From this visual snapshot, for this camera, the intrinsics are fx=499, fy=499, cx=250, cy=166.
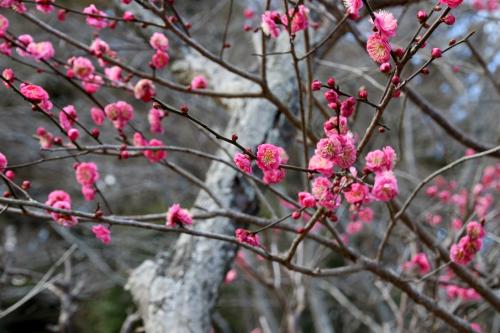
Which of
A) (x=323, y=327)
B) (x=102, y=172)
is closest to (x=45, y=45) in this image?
(x=323, y=327)

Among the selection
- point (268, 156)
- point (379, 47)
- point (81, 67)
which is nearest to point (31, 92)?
point (81, 67)

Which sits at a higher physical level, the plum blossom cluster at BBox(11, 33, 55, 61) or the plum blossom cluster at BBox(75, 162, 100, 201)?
the plum blossom cluster at BBox(11, 33, 55, 61)

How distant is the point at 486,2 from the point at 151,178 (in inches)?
143

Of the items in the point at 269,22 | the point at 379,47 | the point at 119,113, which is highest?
the point at 269,22

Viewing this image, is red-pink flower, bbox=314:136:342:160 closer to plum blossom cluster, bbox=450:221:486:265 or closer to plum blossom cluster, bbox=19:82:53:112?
plum blossom cluster, bbox=450:221:486:265

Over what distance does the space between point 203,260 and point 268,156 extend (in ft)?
2.96

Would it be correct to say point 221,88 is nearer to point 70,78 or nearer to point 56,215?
point 70,78

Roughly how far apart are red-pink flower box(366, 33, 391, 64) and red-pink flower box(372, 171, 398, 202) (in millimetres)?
258

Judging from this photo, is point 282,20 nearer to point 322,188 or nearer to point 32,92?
point 322,188

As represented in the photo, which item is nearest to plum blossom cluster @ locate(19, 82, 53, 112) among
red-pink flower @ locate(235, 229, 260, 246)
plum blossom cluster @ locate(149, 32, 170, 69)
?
plum blossom cluster @ locate(149, 32, 170, 69)

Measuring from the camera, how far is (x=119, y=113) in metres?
1.62

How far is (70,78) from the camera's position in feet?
5.48

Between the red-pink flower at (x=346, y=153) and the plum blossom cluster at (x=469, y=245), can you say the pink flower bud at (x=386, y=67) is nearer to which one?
the red-pink flower at (x=346, y=153)

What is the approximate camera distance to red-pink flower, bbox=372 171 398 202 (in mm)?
1070
